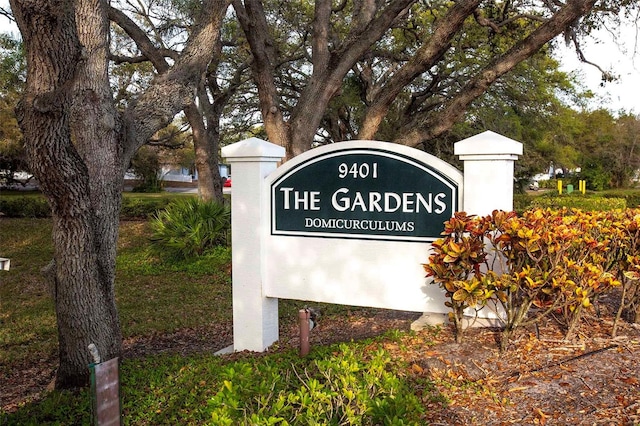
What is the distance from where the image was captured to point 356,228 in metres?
5.32

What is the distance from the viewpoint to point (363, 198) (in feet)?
17.3

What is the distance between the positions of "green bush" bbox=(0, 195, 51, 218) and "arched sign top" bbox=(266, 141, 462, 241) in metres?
15.3

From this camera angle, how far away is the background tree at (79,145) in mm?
4359

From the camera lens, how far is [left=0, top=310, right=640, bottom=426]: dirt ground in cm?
339

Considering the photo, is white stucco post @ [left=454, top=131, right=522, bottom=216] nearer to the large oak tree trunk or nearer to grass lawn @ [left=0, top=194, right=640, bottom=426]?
grass lawn @ [left=0, top=194, right=640, bottom=426]

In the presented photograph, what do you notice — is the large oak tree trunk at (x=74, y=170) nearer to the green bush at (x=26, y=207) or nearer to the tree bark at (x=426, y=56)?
the tree bark at (x=426, y=56)

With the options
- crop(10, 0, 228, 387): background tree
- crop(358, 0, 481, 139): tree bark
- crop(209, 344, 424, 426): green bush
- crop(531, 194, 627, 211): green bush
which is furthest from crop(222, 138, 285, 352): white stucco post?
crop(531, 194, 627, 211): green bush

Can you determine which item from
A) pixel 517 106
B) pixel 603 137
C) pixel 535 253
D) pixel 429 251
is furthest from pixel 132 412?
pixel 603 137

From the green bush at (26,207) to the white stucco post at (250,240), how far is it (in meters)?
14.8

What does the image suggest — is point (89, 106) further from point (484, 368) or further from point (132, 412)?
point (484, 368)

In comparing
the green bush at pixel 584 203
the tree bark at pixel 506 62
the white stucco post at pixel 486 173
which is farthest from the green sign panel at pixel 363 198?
the green bush at pixel 584 203

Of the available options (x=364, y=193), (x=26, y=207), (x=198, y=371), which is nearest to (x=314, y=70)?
(x=364, y=193)

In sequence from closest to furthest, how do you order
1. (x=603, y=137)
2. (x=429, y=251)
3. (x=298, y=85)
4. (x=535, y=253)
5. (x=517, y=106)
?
(x=535, y=253) → (x=429, y=251) → (x=517, y=106) → (x=298, y=85) → (x=603, y=137)

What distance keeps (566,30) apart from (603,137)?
104ft
